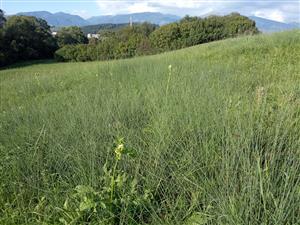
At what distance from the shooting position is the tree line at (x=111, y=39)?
10680mm

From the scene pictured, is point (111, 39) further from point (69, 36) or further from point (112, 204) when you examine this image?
point (69, 36)

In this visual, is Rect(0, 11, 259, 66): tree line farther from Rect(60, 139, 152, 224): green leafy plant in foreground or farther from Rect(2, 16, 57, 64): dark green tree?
Rect(60, 139, 152, 224): green leafy plant in foreground

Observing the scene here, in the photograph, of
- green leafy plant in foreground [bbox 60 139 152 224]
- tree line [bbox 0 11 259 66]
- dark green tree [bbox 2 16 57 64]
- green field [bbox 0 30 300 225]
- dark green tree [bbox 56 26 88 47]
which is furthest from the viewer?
dark green tree [bbox 56 26 88 47]

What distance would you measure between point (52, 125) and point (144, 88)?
1082 mm

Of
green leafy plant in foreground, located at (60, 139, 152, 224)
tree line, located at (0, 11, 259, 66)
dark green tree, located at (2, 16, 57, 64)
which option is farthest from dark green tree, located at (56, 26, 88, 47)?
green leafy plant in foreground, located at (60, 139, 152, 224)

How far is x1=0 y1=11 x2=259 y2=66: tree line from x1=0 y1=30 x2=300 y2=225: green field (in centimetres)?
576

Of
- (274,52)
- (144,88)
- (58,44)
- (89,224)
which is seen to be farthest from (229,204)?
(58,44)

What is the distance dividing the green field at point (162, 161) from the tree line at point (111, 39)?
5764mm

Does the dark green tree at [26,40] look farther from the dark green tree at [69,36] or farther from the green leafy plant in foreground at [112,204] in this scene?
the green leafy plant in foreground at [112,204]

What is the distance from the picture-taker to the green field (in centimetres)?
203

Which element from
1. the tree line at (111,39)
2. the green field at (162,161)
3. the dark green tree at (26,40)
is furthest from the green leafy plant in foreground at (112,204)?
the dark green tree at (26,40)

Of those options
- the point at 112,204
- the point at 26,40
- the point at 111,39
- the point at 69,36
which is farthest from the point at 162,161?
the point at 69,36

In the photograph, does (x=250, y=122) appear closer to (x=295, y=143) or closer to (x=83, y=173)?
(x=295, y=143)

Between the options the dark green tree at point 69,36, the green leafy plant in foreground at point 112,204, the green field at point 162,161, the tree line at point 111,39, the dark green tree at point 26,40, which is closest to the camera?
the green field at point 162,161
